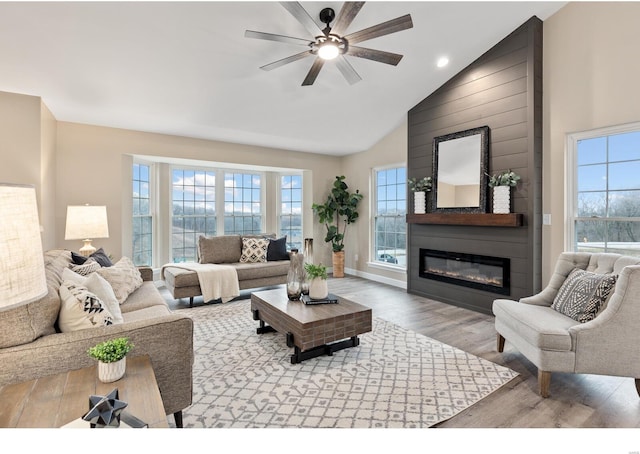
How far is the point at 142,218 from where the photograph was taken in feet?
17.2

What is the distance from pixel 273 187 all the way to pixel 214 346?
4179 millimetres

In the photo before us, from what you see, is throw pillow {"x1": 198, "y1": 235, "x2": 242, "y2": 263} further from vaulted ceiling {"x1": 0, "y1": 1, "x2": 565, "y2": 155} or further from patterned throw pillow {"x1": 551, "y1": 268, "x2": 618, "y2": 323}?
patterned throw pillow {"x1": 551, "y1": 268, "x2": 618, "y2": 323}

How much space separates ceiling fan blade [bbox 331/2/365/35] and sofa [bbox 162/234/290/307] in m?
3.30

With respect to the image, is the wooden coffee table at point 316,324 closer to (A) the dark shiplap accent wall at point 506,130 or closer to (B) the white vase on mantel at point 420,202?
(A) the dark shiplap accent wall at point 506,130

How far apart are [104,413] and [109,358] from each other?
416 millimetres

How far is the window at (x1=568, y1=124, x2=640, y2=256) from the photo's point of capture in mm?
3039

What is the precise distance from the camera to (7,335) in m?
1.42

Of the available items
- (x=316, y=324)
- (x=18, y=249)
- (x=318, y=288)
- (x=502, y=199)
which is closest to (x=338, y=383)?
(x=316, y=324)

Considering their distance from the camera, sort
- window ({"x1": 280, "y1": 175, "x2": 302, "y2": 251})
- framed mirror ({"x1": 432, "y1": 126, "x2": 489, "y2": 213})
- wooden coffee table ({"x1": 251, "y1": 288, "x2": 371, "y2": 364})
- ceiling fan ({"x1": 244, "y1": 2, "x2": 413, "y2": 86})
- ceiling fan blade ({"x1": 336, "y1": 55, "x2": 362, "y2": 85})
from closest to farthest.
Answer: ceiling fan ({"x1": 244, "y1": 2, "x2": 413, "y2": 86}) < wooden coffee table ({"x1": 251, "y1": 288, "x2": 371, "y2": 364}) < ceiling fan blade ({"x1": 336, "y1": 55, "x2": 362, "y2": 85}) < framed mirror ({"x1": 432, "y1": 126, "x2": 489, "y2": 213}) < window ({"x1": 280, "y1": 175, "x2": 302, "y2": 251})

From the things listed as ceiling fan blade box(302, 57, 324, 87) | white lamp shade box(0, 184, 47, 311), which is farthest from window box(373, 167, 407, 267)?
white lamp shade box(0, 184, 47, 311)

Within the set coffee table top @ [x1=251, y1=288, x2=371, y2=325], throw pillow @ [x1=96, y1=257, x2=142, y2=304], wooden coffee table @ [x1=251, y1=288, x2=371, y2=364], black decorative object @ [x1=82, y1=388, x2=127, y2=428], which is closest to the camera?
black decorative object @ [x1=82, y1=388, x2=127, y2=428]

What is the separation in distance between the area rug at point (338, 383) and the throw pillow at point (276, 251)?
6.92 feet

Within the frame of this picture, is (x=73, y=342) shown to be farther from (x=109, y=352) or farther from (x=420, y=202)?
(x=420, y=202)
